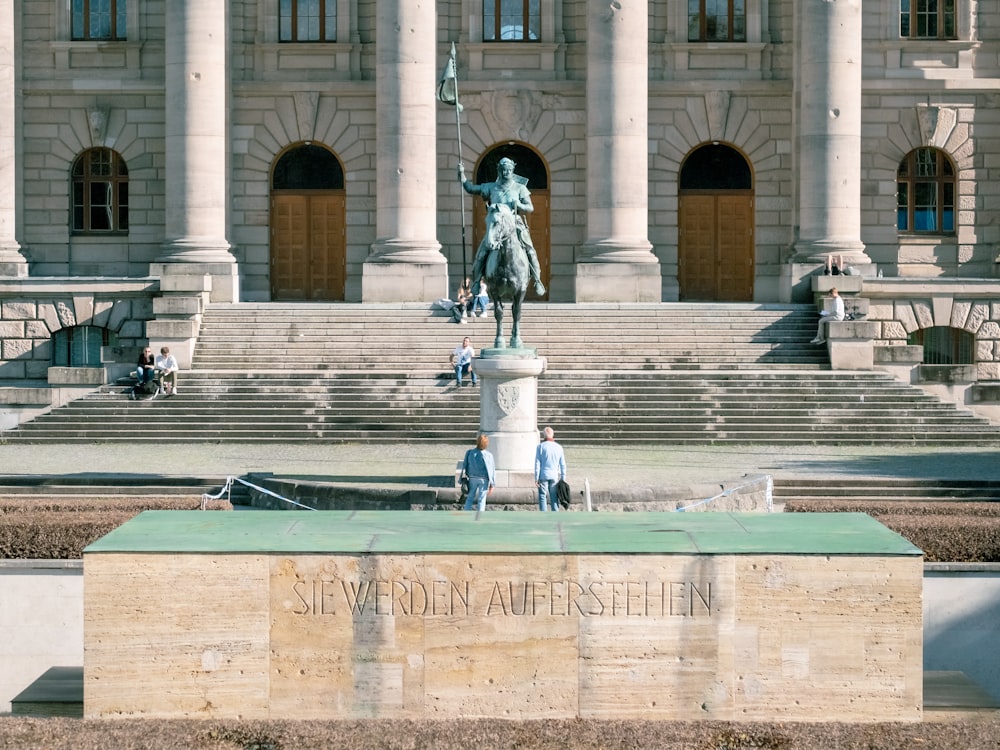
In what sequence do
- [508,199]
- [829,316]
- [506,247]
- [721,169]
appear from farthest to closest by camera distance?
[721,169]
[829,316]
[508,199]
[506,247]

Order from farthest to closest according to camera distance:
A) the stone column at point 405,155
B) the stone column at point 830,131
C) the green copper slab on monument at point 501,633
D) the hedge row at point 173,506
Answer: the stone column at point 830,131 < the stone column at point 405,155 < the hedge row at point 173,506 < the green copper slab on monument at point 501,633

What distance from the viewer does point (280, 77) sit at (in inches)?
1962

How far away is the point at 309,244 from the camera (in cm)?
5044

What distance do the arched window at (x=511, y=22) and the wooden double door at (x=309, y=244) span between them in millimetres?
6237

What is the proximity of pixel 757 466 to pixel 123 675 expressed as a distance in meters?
20.1

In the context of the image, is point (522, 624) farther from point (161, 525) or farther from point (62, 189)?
point (62, 189)

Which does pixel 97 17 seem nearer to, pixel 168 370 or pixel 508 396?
pixel 168 370

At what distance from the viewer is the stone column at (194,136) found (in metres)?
46.2

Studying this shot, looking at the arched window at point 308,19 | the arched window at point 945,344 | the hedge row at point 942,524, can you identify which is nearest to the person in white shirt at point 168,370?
the arched window at point 308,19

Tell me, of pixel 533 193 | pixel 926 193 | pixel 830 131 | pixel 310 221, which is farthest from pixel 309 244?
pixel 926 193

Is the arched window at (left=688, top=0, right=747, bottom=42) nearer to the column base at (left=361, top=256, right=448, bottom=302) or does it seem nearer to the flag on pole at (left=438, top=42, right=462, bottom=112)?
the column base at (left=361, top=256, right=448, bottom=302)

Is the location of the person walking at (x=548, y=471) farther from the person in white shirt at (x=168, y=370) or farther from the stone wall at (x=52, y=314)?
the stone wall at (x=52, y=314)

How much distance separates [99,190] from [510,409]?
27.8 metres

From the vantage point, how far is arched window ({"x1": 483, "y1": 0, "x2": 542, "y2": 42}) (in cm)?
4981
